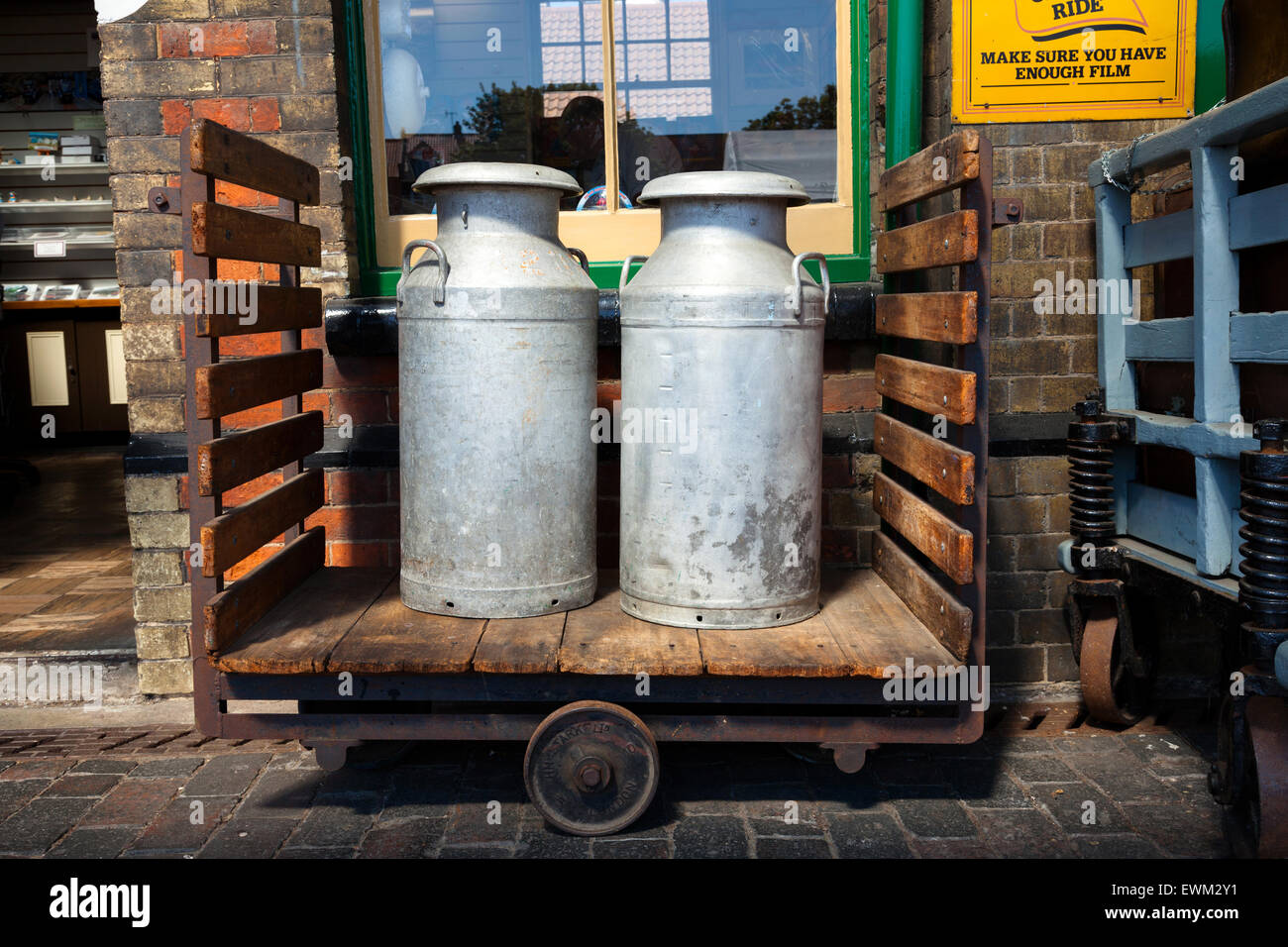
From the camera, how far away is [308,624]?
3139 millimetres

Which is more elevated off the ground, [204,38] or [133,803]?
[204,38]

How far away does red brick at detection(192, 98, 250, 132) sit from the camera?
3.80 meters

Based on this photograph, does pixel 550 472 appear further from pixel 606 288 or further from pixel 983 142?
pixel 983 142

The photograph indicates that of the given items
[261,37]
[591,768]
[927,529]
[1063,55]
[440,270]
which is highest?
[261,37]

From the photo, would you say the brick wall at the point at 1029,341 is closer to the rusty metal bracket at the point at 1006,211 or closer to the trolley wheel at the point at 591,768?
the rusty metal bracket at the point at 1006,211

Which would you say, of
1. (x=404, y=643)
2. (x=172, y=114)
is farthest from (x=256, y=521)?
(x=172, y=114)

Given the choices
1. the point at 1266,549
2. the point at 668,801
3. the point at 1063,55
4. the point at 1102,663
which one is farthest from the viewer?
the point at 1063,55

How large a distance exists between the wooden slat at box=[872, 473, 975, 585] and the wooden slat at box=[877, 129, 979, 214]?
0.83 metres

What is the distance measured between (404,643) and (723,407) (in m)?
1.03

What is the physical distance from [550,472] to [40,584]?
11.6 ft

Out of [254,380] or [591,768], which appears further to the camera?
[254,380]

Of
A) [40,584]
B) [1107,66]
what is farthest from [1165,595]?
[40,584]

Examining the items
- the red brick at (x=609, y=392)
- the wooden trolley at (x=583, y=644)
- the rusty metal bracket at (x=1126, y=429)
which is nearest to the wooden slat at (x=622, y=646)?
the wooden trolley at (x=583, y=644)

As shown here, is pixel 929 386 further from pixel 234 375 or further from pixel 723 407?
pixel 234 375
